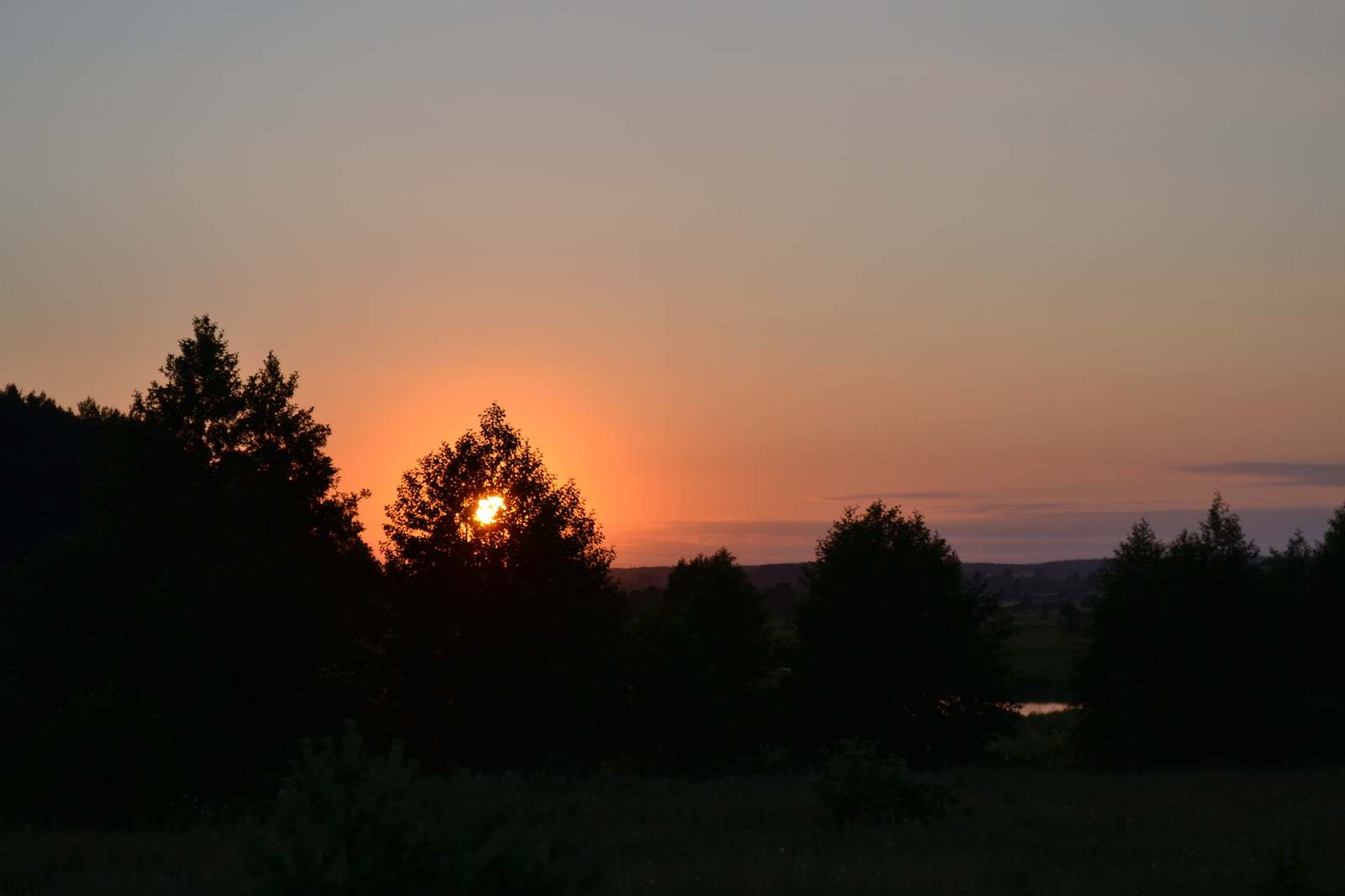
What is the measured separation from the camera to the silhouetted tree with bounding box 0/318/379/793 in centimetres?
2594

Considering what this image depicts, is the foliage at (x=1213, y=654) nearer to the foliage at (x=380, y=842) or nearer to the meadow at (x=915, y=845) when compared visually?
the meadow at (x=915, y=845)

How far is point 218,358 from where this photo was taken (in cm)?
3084

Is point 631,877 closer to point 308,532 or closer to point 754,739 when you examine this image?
point 308,532

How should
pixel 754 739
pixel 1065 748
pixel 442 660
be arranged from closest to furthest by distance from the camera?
pixel 442 660 < pixel 1065 748 < pixel 754 739

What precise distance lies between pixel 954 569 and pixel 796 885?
Answer: 28266mm

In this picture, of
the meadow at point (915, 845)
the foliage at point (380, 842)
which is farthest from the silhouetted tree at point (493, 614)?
the foliage at point (380, 842)

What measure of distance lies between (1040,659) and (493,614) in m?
70.6

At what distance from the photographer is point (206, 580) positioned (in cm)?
2844

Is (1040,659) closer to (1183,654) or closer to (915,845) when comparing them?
(1183,654)

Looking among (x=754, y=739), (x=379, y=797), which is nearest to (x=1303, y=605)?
(x=754, y=739)

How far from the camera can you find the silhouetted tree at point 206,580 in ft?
85.1

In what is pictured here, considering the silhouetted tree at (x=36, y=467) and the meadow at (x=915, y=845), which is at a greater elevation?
the silhouetted tree at (x=36, y=467)

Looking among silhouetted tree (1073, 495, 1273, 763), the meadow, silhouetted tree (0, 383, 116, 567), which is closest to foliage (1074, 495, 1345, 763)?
silhouetted tree (1073, 495, 1273, 763)

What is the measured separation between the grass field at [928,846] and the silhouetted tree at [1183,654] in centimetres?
1205
